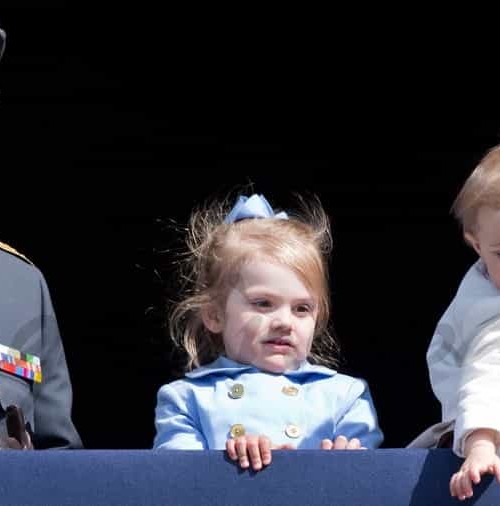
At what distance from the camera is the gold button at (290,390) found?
2.96 metres

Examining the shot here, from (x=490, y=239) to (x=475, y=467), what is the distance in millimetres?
462

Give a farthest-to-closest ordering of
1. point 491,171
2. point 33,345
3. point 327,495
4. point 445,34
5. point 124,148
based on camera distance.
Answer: point 124,148 < point 445,34 < point 33,345 < point 491,171 < point 327,495

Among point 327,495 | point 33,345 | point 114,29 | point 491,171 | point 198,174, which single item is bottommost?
point 327,495

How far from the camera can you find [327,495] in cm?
254

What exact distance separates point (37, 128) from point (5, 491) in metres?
2.07

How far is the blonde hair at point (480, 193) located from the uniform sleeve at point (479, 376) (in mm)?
158

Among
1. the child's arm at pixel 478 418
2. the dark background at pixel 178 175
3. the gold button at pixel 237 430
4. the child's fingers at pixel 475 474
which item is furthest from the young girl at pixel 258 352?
the dark background at pixel 178 175

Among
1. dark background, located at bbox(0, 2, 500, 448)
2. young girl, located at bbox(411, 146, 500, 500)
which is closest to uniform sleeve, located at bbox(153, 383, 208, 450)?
young girl, located at bbox(411, 146, 500, 500)

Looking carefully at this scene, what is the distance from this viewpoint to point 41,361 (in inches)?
126

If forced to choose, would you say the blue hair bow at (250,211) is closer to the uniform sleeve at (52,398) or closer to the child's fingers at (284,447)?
the uniform sleeve at (52,398)

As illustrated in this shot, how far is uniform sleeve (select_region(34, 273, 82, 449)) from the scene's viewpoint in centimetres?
317

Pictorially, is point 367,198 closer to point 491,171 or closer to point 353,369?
point 353,369

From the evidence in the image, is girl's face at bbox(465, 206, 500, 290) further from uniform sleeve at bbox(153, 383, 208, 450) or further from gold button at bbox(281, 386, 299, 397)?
uniform sleeve at bbox(153, 383, 208, 450)

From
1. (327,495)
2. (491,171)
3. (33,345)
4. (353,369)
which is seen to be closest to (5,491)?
(327,495)
